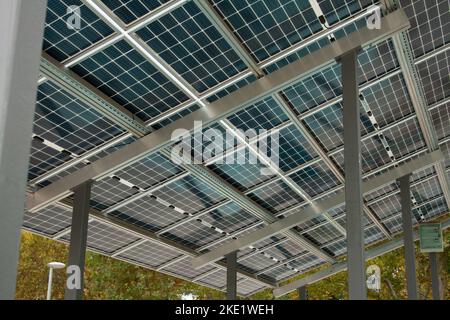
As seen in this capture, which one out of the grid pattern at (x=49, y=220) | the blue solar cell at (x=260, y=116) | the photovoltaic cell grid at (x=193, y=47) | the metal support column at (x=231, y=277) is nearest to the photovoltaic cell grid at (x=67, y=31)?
the photovoltaic cell grid at (x=193, y=47)

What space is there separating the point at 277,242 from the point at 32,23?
85.6 feet

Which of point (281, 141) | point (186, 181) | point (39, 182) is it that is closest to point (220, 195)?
point (186, 181)

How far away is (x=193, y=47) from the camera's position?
48.9ft

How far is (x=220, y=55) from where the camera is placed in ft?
50.5

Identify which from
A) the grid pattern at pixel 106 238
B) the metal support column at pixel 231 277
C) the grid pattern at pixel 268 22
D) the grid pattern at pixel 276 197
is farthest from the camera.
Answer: the metal support column at pixel 231 277

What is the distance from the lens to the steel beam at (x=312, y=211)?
24391 mm

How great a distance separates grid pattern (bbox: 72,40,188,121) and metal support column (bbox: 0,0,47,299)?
9226 mm

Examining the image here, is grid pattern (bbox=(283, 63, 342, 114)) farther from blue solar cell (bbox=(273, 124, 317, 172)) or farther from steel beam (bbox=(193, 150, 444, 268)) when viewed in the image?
steel beam (bbox=(193, 150, 444, 268))

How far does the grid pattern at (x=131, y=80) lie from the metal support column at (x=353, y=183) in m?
4.46

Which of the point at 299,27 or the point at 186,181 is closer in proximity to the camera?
the point at 299,27

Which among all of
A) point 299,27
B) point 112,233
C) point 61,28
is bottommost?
point 112,233

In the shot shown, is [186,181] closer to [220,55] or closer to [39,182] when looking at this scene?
[39,182]

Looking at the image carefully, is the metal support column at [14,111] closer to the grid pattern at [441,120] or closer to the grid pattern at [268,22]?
the grid pattern at [268,22]
